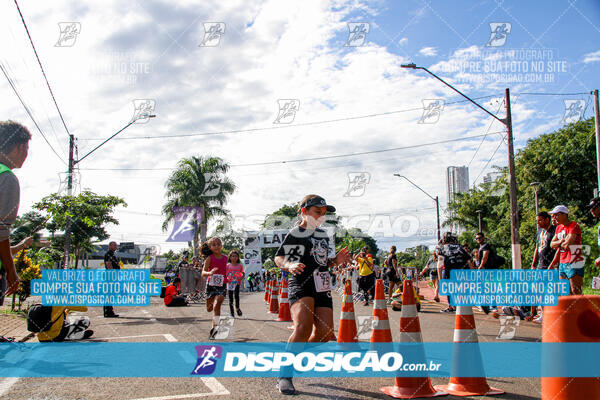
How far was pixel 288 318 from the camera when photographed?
10570 mm

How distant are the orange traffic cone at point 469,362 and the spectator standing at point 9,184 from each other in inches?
148

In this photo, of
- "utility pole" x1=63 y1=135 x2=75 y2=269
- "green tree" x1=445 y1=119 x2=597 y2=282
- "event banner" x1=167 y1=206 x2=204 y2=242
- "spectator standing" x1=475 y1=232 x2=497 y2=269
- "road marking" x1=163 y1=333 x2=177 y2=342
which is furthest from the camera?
"green tree" x1=445 y1=119 x2=597 y2=282

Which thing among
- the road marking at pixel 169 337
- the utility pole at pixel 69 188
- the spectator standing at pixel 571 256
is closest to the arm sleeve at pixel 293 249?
the road marking at pixel 169 337

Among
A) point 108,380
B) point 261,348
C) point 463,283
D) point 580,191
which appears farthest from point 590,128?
point 108,380

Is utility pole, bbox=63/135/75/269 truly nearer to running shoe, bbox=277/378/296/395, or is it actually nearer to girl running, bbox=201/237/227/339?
girl running, bbox=201/237/227/339

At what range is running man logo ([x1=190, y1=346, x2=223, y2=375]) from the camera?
198 inches

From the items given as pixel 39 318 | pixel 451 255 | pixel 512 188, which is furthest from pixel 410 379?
pixel 512 188

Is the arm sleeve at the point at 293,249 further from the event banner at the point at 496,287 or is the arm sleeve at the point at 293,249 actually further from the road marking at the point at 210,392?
the event banner at the point at 496,287

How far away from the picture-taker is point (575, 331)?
3.36 meters

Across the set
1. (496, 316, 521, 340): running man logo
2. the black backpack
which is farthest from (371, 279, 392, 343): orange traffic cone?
the black backpack

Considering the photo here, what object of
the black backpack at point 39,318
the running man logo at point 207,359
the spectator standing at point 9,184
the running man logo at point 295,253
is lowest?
the running man logo at point 207,359

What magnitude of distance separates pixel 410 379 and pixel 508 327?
5269 mm

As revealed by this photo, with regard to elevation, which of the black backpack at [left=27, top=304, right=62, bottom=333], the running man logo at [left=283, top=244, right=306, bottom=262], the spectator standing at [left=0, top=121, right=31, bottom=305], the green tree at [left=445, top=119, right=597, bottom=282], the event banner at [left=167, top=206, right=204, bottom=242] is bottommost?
the black backpack at [left=27, top=304, right=62, bottom=333]

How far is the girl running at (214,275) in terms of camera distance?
8.10 metres
